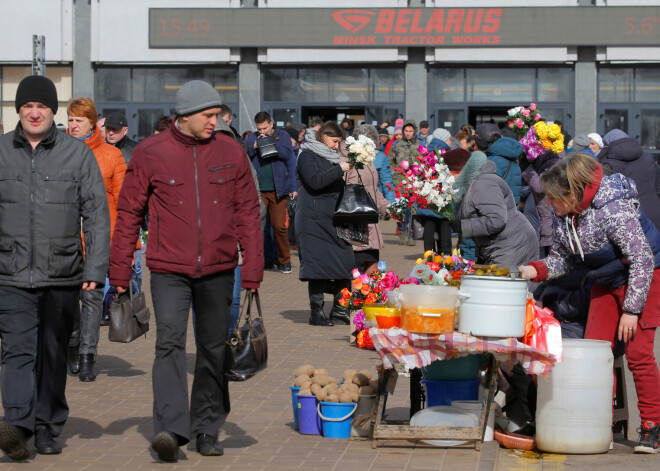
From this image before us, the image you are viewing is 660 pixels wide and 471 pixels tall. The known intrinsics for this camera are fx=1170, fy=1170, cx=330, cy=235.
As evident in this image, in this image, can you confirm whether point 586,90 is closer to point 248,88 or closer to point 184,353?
point 248,88

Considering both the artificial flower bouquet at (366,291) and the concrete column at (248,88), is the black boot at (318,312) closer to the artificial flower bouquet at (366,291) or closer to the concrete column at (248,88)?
the artificial flower bouquet at (366,291)

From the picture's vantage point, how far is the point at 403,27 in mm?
30344

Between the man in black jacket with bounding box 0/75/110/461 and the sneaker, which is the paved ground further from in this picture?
the man in black jacket with bounding box 0/75/110/461

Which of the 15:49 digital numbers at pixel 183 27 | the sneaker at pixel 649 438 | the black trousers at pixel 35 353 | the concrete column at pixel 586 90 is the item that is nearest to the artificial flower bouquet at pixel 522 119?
the sneaker at pixel 649 438

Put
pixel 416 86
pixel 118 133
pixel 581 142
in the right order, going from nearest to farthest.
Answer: pixel 118 133 < pixel 581 142 < pixel 416 86

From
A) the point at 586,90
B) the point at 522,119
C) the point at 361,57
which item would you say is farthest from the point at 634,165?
the point at 361,57

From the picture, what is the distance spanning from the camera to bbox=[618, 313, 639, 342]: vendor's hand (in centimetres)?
677

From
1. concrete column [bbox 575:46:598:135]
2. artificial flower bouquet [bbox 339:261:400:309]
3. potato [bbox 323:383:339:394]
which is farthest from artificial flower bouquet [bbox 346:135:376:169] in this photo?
concrete column [bbox 575:46:598:135]

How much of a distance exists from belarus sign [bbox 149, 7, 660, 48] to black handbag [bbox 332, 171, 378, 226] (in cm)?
1949

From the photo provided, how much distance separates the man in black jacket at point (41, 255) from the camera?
254 inches

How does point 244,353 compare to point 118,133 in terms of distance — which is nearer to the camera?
point 244,353

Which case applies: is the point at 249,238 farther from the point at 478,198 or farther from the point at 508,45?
the point at 508,45

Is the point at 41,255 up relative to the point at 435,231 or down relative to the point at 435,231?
up

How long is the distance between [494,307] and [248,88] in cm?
2520
